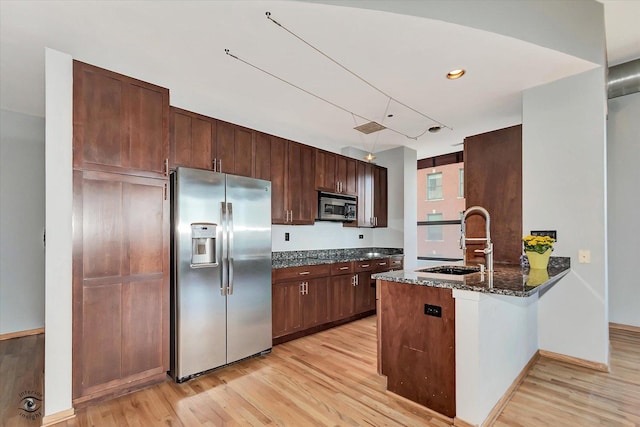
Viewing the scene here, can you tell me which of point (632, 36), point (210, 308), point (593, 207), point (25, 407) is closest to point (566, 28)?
point (632, 36)

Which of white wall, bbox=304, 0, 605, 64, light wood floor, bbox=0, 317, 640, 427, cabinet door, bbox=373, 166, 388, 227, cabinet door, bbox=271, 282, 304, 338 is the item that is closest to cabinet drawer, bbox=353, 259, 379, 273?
cabinet door, bbox=373, 166, 388, 227

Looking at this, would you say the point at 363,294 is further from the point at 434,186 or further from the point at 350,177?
the point at 434,186

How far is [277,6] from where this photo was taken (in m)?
1.92

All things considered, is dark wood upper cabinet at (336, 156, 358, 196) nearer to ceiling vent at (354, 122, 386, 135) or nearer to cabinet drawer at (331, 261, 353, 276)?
ceiling vent at (354, 122, 386, 135)

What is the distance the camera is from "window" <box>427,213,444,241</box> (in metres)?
5.98

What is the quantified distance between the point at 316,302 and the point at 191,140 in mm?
2429

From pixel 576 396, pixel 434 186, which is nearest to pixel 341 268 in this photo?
pixel 576 396

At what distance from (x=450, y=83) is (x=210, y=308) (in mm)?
3204

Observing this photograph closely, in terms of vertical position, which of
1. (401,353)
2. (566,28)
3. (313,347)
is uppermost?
(566,28)

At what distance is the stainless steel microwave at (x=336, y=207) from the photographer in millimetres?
4387

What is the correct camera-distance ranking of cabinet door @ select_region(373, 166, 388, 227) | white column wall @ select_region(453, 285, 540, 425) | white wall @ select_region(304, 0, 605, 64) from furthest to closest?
1. cabinet door @ select_region(373, 166, 388, 227)
2. white wall @ select_region(304, 0, 605, 64)
3. white column wall @ select_region(453, 285, 540, 425)

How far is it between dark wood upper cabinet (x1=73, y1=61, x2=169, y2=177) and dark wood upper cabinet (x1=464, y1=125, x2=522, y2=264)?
11.2 ft

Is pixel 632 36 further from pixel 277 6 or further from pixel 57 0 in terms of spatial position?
pixel 57 0

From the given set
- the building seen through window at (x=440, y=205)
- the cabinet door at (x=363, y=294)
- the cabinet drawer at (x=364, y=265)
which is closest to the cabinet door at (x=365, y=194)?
the cabinet drawer at (x=364, y=265)
